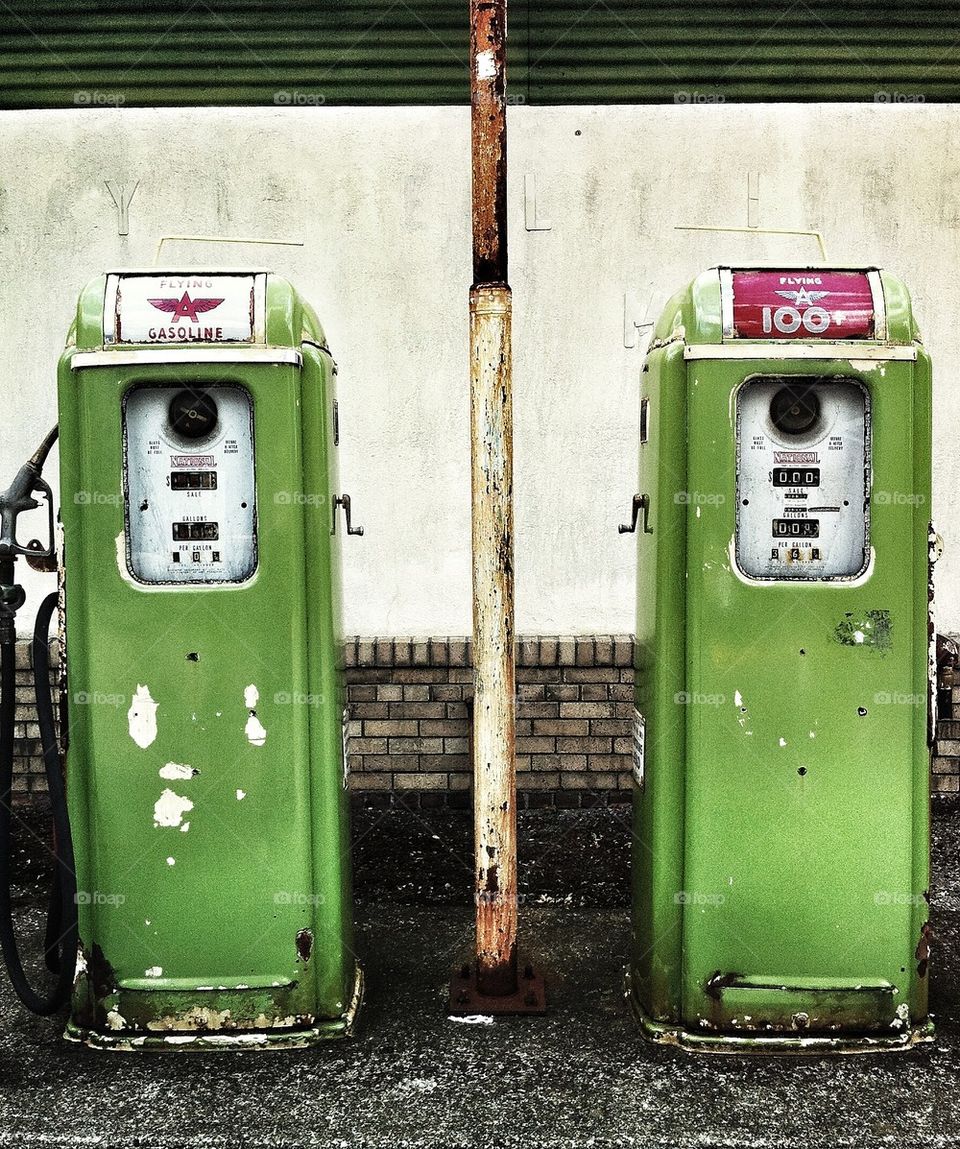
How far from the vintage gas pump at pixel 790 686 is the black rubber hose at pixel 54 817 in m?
1.68

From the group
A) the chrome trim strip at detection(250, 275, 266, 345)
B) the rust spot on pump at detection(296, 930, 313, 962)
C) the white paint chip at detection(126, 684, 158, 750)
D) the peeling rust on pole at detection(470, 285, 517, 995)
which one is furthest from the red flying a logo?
the rust spot on pump at detection(296, 930, 313, 962)

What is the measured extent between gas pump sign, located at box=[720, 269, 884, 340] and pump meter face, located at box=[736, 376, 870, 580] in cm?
14

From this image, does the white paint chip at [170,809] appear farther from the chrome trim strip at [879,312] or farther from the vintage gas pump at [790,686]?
the chrome trim strip at [879,312]

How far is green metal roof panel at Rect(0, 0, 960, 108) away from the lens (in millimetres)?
4535

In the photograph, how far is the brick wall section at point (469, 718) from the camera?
15.0 feet

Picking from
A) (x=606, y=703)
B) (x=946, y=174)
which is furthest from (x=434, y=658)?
(x=946, y=174)

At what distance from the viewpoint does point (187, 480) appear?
Result: 2643 millimetres

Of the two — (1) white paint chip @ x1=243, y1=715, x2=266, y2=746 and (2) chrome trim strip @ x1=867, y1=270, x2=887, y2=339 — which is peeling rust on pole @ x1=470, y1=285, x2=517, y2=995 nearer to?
(1) white paint chip @ x1=243, y1=715, x2=266, y2=746

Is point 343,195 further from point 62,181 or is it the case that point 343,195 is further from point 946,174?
point 946,174

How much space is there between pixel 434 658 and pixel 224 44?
3004 millimetres

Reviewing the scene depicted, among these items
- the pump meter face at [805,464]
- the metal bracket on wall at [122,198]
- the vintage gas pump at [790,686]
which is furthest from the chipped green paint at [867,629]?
the metal bracket on wall at [122,198]

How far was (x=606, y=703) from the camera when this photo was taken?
460 centimetres

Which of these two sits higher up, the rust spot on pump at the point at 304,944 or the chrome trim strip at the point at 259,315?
the chrome trim strip at the point at 259,315

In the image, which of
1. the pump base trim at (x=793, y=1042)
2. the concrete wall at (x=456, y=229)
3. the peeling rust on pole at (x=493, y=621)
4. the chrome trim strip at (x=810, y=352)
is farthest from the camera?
the concrete wall at (x=456, y=229)
